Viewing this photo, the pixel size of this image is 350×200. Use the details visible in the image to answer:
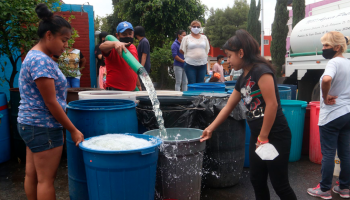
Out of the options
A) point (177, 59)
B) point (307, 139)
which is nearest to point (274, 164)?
point (307, 139)

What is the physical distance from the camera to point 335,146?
3.07 meters

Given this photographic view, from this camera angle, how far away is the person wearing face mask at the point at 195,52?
639 centimetres

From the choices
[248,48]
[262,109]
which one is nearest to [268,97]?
[262,109]

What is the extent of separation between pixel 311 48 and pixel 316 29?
0.47 metres

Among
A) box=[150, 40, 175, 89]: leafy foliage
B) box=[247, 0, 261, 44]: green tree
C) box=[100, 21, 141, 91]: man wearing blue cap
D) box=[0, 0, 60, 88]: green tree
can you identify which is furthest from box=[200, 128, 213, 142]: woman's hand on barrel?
box=[247, 0, 261, 44]: green tree

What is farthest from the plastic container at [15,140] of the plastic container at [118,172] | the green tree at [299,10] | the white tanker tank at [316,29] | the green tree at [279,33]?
the green tree at [279,33]

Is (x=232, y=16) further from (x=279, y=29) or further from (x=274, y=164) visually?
(x=274, y=164)

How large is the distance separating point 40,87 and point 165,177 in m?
1.32

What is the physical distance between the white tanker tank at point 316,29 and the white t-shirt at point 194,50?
2612 mm

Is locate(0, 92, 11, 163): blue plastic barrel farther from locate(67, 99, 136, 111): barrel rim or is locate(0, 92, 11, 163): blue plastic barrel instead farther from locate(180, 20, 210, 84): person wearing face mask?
locate(180, 20, 210, 84): person wearing face mask

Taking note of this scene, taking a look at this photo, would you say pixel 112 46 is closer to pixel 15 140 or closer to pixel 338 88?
pixel 15 140

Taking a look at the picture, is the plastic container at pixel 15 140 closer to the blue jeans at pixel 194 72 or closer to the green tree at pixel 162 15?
the blue jeans at pixel 194 72

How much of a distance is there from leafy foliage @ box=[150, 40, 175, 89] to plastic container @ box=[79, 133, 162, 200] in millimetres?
9742

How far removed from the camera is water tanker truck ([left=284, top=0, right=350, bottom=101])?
653cm
